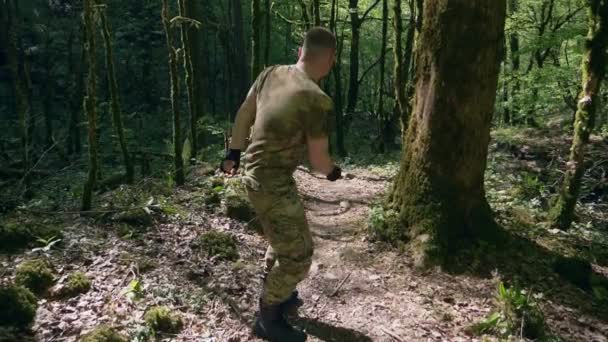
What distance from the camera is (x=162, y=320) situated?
387 cm

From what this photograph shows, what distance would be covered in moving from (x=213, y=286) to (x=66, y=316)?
135 cm

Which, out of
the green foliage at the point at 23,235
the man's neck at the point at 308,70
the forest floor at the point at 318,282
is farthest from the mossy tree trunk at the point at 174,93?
the man's neck at the point at 308,70

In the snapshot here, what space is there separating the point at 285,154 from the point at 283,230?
23.7 inches

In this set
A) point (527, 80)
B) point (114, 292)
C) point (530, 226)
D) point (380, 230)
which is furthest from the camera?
point (527, 80)

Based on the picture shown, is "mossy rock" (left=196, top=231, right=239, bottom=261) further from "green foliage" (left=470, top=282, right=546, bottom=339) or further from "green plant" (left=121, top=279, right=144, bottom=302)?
"green foliage" (left=470, top=282, right=546, bottom=339)

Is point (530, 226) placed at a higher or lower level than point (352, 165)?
higher

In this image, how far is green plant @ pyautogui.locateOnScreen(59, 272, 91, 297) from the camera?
414cm

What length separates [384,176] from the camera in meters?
11.8

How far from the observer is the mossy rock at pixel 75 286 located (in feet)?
13.6

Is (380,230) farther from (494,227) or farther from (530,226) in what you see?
(530,226)

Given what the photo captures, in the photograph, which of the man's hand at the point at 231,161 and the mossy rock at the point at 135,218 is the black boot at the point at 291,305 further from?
the mossy rock at the point at 135,218

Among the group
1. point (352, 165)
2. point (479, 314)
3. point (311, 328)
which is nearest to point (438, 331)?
point (479, 314)

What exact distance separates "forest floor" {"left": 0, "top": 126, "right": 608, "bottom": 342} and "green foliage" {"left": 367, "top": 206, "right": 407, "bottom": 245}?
160 millimetres

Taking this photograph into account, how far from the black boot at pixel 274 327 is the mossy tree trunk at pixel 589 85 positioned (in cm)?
460
